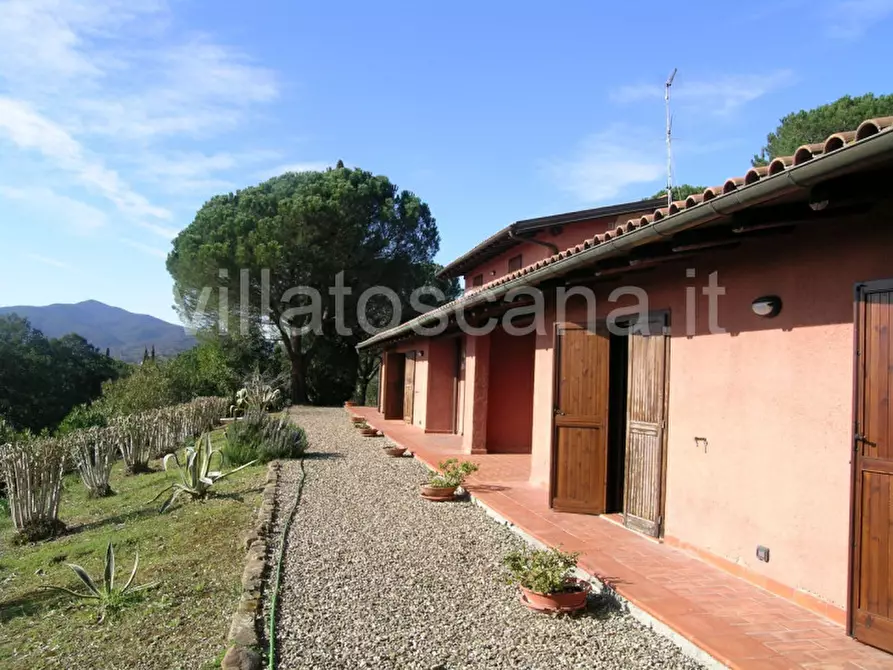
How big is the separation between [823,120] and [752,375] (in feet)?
69.7

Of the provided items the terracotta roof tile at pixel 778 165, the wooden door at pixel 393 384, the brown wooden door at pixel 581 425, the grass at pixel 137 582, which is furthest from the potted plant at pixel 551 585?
the wooden door at pixel 393 384

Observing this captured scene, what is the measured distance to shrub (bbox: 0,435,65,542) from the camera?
8547mm

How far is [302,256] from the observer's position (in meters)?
28.6

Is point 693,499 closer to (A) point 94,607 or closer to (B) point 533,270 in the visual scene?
(B) point 533,270

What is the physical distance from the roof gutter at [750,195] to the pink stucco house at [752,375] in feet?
0.04

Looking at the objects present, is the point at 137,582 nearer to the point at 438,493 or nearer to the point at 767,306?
the point at 438,493

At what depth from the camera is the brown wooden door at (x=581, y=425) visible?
7.21 m

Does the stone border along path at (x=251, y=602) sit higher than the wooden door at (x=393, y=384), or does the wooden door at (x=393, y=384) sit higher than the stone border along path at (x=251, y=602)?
the wooden door at (x=393, y=384)

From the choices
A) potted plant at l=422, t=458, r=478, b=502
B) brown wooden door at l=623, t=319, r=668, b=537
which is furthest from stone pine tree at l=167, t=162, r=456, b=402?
brown wooden door at l=623, t=319, r=668, b=537

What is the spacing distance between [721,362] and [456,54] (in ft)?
25.3

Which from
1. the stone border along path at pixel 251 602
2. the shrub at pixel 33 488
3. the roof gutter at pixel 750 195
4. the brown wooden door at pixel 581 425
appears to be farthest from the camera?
the shrub at pixel 33 488

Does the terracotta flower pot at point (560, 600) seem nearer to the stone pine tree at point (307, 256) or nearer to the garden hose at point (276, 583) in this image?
the garden hose at point (276, 583)

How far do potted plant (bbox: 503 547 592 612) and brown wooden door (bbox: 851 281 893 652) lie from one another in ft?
5.45

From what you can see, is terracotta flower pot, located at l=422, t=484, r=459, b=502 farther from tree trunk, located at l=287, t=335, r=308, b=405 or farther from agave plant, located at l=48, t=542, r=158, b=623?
tree trunk, located at l=287, t=335, r=308, b=405
